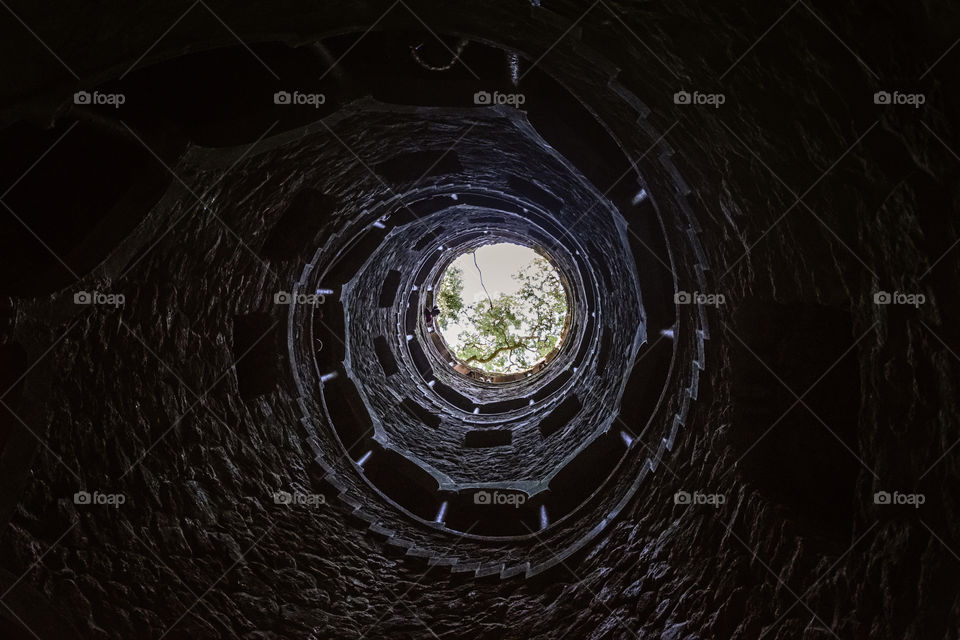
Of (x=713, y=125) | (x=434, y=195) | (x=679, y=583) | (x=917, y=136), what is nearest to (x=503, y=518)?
(x=679, y=583)

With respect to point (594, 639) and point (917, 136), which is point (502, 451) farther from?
point (917, 136)

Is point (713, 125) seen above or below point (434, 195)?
below

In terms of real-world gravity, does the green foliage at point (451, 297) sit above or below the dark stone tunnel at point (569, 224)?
above

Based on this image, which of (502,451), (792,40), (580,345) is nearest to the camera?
(792,40)

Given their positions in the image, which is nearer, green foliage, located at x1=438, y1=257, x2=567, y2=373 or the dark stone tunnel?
the dark stone tunnel

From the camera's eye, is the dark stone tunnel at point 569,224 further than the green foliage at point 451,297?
No

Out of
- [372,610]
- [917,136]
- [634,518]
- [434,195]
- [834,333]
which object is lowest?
[372,610]

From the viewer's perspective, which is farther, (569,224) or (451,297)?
(451,297)

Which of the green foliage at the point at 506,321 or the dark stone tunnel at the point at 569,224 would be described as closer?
the dark stone tunnel at the point at 569,224
